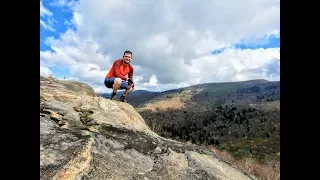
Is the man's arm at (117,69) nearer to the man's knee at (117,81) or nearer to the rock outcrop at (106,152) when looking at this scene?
the man's knee at (117,81)

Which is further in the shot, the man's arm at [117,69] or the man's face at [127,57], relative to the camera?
the man's arm at [117,69]

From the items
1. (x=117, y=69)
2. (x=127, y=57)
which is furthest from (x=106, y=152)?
(x=117, y=69)

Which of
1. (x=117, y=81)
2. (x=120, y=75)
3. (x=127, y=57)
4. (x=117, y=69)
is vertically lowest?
(x=117, y=81)

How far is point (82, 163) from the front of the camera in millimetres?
4785

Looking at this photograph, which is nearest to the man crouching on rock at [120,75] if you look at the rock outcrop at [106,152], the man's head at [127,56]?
the man's head at [127,56]

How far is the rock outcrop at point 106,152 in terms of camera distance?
475 cm

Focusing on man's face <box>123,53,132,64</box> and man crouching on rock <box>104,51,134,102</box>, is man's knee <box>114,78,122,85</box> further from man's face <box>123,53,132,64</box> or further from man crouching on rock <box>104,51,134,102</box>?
man's face <box>123,53,132,64</box>

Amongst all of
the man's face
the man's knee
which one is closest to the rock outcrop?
the man's knee

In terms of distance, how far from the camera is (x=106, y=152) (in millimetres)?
5266

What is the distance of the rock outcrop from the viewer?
4750 mm

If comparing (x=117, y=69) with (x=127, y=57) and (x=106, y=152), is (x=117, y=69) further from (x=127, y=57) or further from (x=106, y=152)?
(x=106, y=152)

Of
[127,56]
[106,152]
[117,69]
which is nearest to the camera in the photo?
[106,152]
